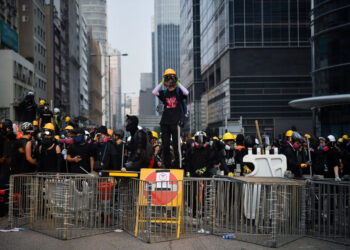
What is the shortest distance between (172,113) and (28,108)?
260 inches

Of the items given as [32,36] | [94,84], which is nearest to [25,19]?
[32,36]

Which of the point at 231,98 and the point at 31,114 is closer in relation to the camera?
the point at 31,114

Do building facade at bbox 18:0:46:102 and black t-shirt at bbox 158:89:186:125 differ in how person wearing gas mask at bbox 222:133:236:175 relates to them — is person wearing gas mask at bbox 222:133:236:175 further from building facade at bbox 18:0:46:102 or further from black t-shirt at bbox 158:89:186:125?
building facade at bbox 18:0:46:102

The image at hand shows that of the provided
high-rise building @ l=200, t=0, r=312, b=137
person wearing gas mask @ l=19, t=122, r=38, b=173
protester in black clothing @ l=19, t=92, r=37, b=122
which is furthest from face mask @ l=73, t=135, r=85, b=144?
high-rise building @ l=200, t=0, r=312, b=137

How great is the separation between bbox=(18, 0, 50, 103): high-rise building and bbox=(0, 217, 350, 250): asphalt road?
56.9 meters

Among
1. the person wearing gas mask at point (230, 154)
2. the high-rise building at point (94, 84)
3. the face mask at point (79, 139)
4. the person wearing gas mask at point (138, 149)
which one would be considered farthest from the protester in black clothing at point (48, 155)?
the high-rise building at point (94, 84)

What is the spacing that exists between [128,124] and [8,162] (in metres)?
2.84

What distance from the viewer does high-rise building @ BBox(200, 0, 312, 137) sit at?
6669cm

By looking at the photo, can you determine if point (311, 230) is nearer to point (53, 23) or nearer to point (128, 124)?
point (128, 124)

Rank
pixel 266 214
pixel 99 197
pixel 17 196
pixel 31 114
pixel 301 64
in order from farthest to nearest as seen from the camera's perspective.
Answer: pixel 301 64
pixel 31 114
pixel 17 196
pixel 99 197
pixel 266 214

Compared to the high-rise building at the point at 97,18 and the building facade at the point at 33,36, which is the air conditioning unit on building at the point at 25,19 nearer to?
the building facade at the point at 33,36

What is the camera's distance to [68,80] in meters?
90.4

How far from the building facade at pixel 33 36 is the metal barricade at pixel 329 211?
57.5m

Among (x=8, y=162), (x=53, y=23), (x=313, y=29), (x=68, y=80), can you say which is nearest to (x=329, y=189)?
(x=8, y=162)
